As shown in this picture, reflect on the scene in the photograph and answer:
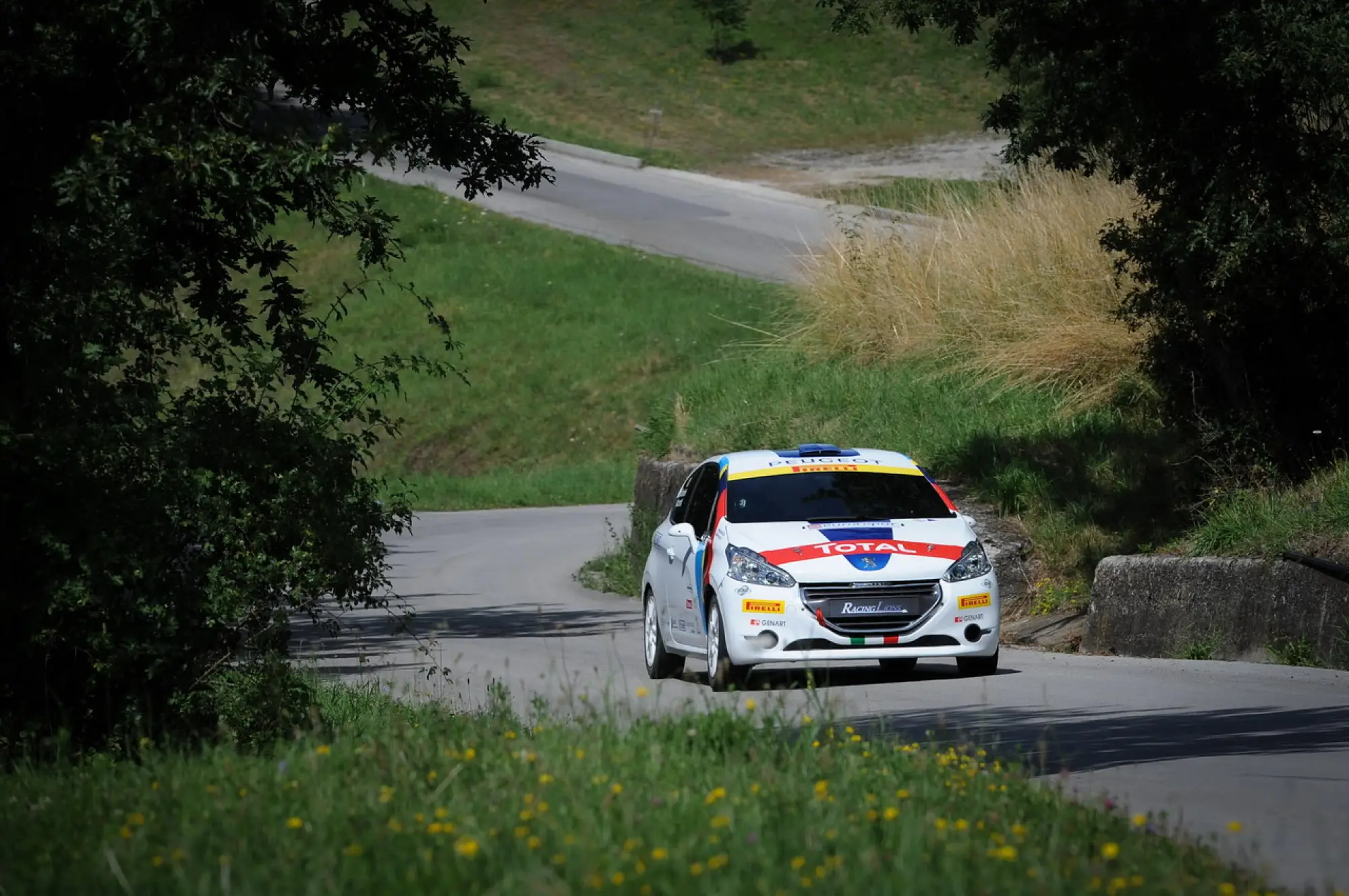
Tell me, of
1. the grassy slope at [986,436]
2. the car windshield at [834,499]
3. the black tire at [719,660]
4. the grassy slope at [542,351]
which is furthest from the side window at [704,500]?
the grassy slope at [542,351]

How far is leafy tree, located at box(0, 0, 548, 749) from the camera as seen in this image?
9789mm

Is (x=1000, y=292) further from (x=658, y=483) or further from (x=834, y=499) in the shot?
(x=834, y=499)

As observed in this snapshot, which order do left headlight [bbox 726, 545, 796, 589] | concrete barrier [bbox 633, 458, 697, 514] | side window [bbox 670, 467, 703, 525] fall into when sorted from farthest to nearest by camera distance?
concrete barrier [bbox 633, 458, 697, 514] → side window [bbox 670, 467, 703, 525] → left headlight [bbox 726, 545, 796, 589]

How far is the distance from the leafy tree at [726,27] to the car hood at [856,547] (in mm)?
56641

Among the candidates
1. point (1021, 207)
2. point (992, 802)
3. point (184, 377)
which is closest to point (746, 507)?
point (992, 802)

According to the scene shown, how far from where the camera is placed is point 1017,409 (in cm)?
2177

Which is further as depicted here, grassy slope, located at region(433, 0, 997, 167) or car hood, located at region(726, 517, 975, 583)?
grassy slope, located at region(433, 0, 997, 167)

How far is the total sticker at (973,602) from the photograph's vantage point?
14062 mm

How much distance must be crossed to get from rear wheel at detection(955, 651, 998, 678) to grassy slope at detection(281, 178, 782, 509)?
20.6m

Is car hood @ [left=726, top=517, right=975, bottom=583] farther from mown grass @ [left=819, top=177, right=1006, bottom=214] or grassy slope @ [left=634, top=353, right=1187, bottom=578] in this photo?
mown grass @ [left=819, top=177, right=1006, bottom=214]

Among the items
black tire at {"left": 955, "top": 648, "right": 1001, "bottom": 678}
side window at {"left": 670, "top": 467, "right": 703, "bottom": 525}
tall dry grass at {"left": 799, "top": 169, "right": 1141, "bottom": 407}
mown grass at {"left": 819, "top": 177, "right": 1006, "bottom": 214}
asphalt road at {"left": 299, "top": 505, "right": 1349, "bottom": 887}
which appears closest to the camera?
asphalt road at {"left": 299, "top": 505, "right": 1349, "bottom": 887}

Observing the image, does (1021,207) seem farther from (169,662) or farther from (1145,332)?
(169,662)

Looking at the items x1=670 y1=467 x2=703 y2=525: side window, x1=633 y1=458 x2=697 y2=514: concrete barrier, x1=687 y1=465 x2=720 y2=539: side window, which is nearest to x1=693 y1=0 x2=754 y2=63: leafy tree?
x1=633 y1=458 x2=697 y2=514: concrete barrier

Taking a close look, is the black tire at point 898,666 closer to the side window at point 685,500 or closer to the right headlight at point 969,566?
the right headlight at point 969,566
